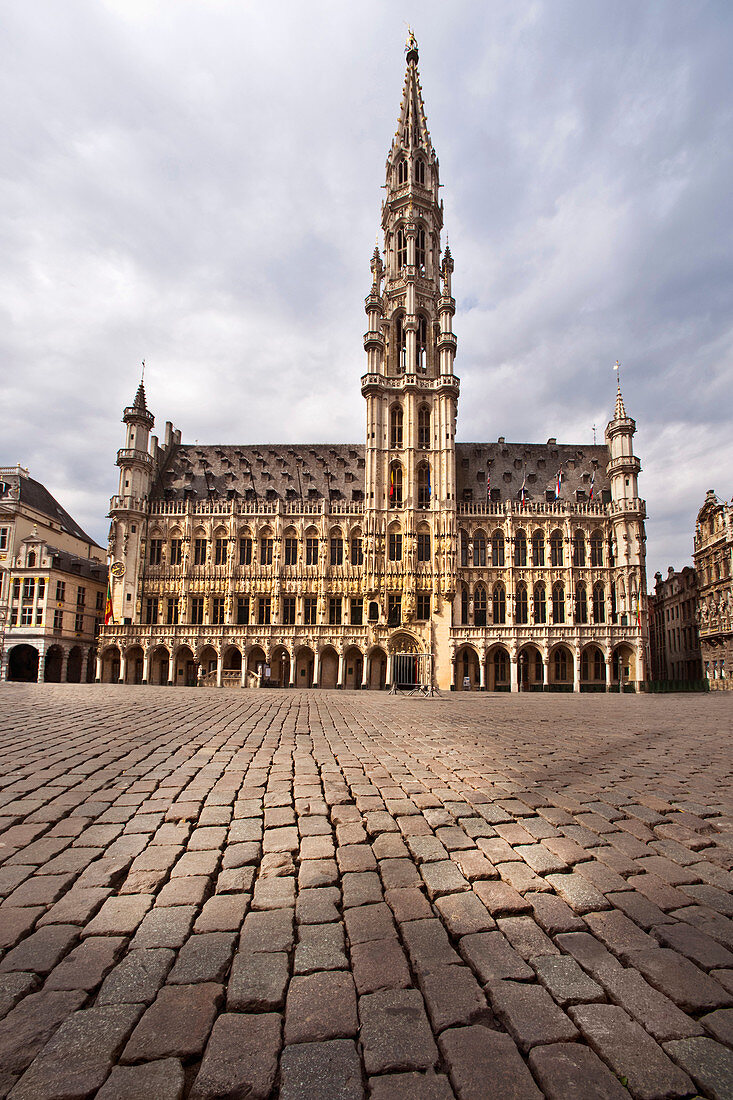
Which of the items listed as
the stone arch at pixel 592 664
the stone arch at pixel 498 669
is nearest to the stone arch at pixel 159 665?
the stone arch at pixel 498 669

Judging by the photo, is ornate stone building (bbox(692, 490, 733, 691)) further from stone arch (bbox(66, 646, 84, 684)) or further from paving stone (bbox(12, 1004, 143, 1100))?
stone arch (bbox(66, 646, 84, 684))

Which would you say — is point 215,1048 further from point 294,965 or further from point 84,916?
point 84,916

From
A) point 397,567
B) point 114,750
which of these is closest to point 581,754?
point 114,750

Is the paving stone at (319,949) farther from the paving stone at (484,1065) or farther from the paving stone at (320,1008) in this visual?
the paving stone at (484,1065)

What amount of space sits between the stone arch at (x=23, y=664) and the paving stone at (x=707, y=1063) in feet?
175

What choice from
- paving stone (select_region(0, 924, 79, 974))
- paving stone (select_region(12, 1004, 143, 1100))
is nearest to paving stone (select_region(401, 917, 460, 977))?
paving stone (select_region(12, 1004, 143, 1100))

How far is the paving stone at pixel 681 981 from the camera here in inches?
100

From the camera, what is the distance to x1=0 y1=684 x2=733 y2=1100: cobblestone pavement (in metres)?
2.14

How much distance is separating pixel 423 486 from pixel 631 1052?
4446 cm

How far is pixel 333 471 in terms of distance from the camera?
50844 millimetres

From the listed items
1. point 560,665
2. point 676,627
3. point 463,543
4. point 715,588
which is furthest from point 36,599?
point 676,627

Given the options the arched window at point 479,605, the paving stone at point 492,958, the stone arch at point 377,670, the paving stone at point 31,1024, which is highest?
the arched window at point 479,605

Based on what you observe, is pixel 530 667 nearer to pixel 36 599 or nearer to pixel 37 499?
pixel 36 599

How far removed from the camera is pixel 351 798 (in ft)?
19.0
